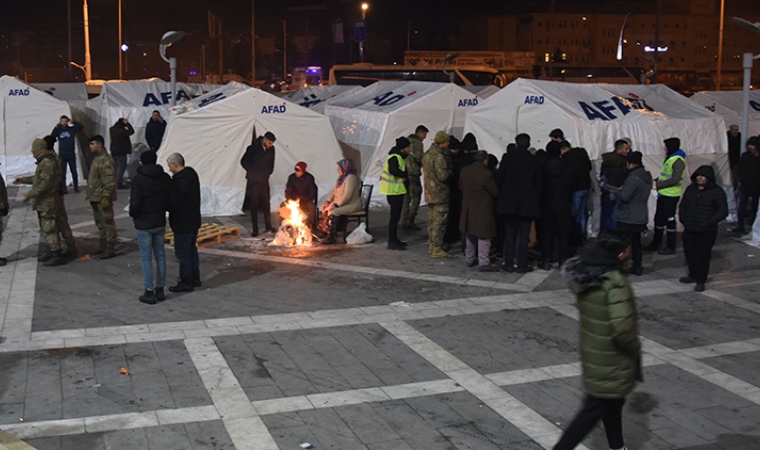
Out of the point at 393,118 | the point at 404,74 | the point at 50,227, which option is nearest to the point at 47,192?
the point at 50,227

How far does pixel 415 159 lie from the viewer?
13.8 metres

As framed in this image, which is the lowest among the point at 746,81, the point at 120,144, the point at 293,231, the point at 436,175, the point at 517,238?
the point at 293,231

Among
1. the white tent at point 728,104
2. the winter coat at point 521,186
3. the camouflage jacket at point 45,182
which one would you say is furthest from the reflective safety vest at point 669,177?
the camouflage jacket at point 45,182

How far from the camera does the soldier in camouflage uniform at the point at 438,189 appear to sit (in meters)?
11.2

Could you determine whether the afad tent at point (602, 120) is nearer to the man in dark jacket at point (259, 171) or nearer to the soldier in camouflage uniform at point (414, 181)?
the soldier in camouflage uniform at point (414, 181)

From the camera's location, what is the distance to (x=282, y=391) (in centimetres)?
657

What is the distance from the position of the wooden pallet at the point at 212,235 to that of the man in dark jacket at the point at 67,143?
6037 mm

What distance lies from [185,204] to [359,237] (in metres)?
3.82

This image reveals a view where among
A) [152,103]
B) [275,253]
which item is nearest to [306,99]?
[152,103]

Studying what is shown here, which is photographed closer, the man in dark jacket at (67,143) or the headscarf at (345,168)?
the headscarf at (345,168)

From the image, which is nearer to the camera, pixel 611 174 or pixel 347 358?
pixel 347 358

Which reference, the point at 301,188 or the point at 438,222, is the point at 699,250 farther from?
the point at 301,188

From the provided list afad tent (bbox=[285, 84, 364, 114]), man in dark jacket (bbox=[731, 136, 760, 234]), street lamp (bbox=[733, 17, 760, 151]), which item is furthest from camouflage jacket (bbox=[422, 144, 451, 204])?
afad tent (bbox=[285, 84, 364, 114])

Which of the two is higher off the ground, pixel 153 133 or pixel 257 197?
pixel 153 133
